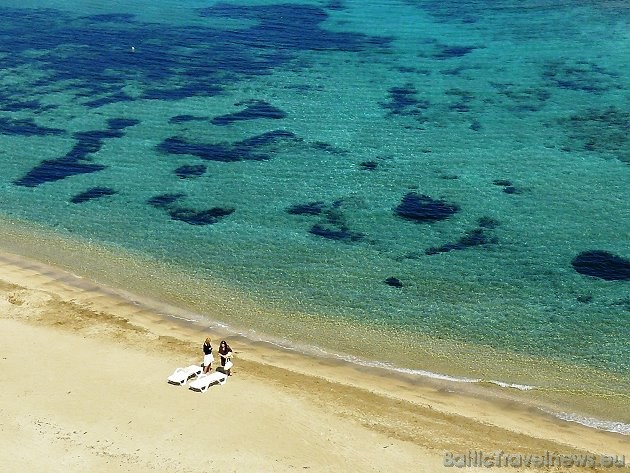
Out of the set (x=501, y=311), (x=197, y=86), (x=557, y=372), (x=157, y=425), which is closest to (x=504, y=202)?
(x=501, y=311)

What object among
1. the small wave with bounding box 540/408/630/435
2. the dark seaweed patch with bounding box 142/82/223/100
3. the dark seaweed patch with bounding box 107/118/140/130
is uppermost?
the dark seaweed patch with bounding box 142/82/223/100

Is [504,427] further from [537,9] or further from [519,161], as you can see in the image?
[537,9]

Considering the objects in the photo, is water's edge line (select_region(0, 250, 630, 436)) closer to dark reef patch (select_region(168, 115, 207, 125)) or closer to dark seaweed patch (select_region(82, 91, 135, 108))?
dark reef patch (select_region(168, 115, 207, 125))

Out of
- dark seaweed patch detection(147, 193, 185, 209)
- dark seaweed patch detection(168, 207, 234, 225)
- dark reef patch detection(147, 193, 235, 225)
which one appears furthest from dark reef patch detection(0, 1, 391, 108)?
dark seaweed patch detection(168, 207, 234, 225)

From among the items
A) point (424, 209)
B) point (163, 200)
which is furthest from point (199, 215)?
point (424, 209)

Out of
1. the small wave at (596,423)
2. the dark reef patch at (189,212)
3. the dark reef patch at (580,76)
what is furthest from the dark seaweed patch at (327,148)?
the small wave at (596,423)

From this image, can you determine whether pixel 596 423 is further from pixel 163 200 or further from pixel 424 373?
pixel 163 200

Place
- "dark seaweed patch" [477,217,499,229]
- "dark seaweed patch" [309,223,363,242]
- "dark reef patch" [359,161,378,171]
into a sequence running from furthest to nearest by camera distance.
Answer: "dark reef patch" [359,161,378,171], "dark seaweed patch" [477,217,499,229], "dark seaweed patch" [309,223,363,242]
